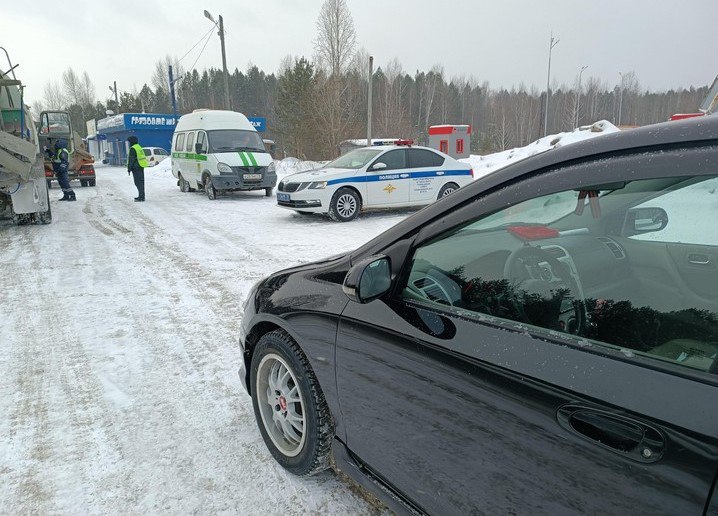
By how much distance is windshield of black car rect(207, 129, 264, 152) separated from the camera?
14414mm

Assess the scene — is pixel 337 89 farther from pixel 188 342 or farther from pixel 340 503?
pixel 340 503

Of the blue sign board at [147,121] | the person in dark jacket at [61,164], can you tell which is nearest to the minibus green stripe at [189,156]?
the person in dark jacket at [61,164]

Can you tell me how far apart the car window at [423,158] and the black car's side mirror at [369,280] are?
929 centimetres

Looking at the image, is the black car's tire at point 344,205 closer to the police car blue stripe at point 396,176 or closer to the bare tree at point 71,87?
the police car blue stripe at point 396,176

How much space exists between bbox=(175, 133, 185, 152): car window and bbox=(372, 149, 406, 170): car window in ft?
29.0

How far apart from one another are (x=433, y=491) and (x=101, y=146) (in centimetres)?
6389

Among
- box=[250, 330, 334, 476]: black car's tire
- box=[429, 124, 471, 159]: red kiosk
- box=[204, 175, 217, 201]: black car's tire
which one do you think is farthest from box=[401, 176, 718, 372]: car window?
box=[429, 124, 471, 159]: red kiosk

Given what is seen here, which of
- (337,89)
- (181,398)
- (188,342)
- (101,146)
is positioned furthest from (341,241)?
(101,146)

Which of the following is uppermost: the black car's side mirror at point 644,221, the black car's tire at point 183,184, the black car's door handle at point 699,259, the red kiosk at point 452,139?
the red kiosk at point 452,139

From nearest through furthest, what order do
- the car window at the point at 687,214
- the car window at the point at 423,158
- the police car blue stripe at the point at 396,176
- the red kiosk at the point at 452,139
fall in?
1. the car window at the point at 687,214
2. the police car blue stripe at the point at 396,176
3. the car window at the point at 423,158
4. the red kiosk at the point at 452,139

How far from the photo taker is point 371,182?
34.3 feet

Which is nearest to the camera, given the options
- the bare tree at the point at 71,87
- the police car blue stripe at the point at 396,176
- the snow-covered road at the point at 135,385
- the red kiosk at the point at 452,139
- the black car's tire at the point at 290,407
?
the black car's tire at the point at 290,407

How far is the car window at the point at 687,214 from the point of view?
128 cm

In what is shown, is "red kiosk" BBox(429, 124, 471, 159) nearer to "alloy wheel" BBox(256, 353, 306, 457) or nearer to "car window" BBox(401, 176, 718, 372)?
"alloy wheel" BBox(256, 353, 306, 457)
